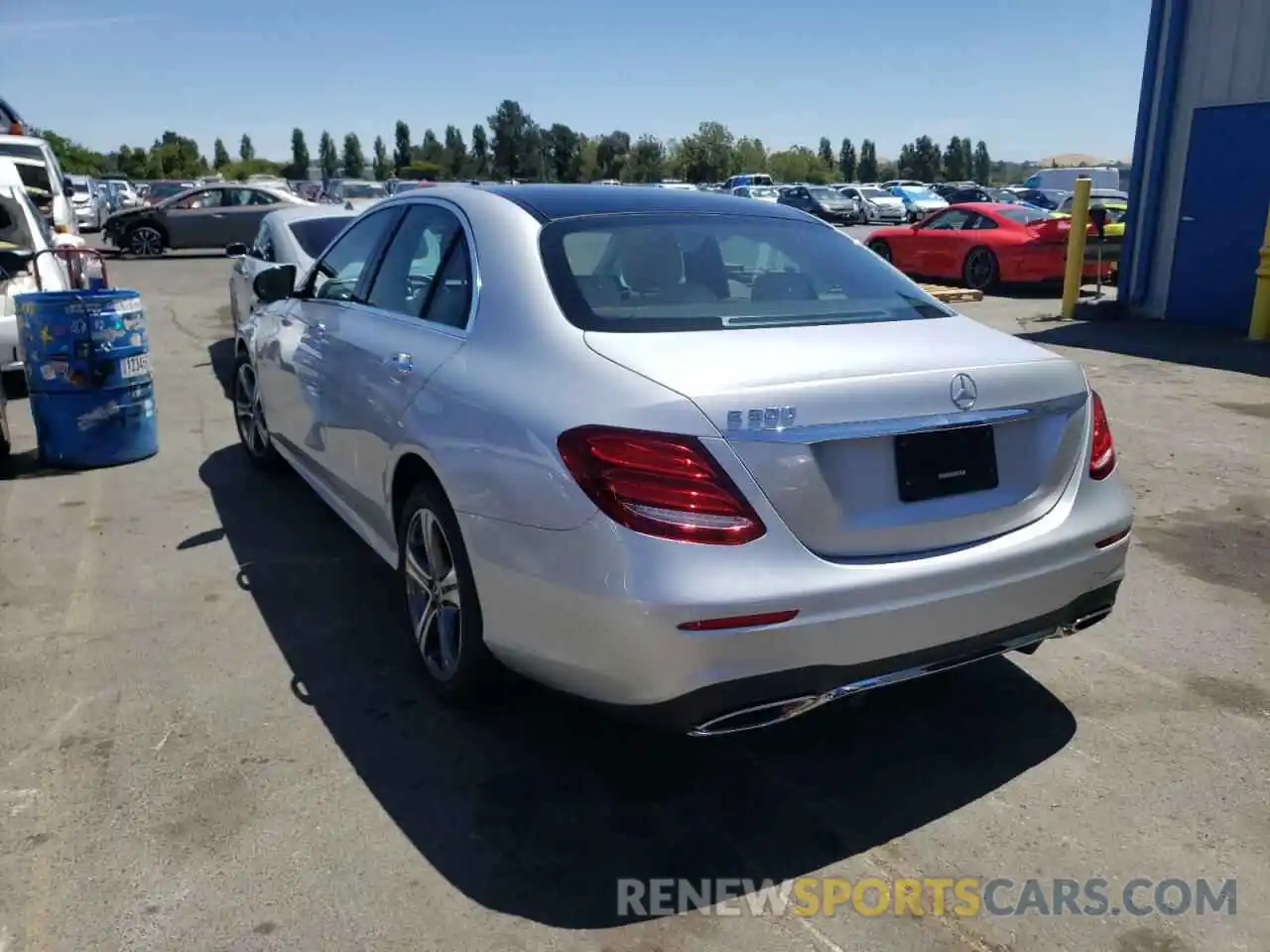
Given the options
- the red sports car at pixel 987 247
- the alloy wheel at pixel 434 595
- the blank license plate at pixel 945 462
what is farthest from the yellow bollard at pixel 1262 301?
the alloy wheel at pixel 434 595

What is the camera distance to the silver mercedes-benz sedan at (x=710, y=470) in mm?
2584

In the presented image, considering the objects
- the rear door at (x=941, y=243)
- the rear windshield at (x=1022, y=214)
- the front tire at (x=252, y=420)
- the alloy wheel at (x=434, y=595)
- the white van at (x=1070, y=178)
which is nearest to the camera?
the alloy wheel at (x=434, y=595)

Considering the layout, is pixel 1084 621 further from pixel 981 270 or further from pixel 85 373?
pixel 981 270

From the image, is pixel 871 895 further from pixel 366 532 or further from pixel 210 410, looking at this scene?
pixel 210 410

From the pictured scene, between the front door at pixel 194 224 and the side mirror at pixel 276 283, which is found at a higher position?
the side mirror at pixel 276 283

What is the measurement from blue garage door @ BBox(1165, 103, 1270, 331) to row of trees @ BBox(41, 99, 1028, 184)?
5158cm

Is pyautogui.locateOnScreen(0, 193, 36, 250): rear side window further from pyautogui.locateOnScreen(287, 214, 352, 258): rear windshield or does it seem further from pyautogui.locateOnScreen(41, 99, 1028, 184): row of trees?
pyautogui.locateOnScreen(41, 99, 1028, 184): row of trees

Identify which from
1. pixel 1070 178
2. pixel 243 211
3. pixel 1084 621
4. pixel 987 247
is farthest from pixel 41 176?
pixel 1070 178

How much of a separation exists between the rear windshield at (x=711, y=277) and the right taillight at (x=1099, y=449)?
0.60 meters

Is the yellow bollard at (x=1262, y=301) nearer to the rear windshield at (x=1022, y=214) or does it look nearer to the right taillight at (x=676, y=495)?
the rear windshield at (x=1022, y=214)

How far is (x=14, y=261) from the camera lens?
8375mm

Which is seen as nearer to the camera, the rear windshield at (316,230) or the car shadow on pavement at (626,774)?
the car shadow on pavement at (626,774)

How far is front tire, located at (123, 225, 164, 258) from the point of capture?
23.3 m

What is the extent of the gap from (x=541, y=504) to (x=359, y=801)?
104 centimetres
